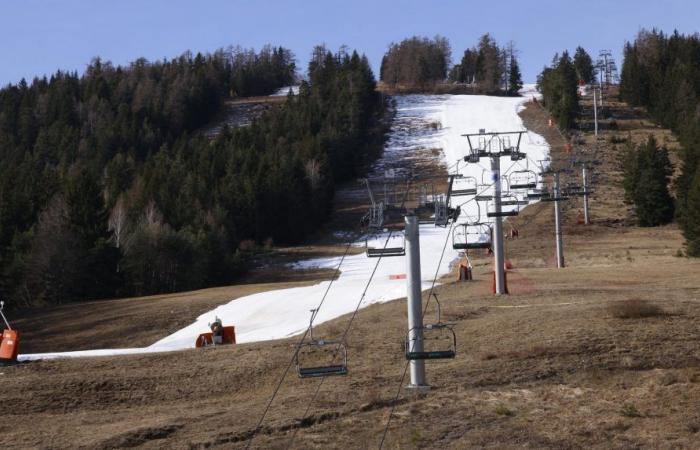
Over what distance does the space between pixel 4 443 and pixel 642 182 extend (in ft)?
207

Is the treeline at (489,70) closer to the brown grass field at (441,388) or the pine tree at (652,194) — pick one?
the pine tree at (652,194)

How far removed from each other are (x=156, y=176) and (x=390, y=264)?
88.4 feet

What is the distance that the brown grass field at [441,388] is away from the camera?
18.1m

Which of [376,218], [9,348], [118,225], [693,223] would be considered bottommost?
[118,225]

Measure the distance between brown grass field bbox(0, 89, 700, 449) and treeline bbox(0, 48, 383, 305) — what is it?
29.3 m

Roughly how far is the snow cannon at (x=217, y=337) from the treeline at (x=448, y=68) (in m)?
135

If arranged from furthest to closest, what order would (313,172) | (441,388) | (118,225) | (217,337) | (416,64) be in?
1. (416,64)
2. (313,172)
3. (118,225)
4. (217,337)
5. (441,388)

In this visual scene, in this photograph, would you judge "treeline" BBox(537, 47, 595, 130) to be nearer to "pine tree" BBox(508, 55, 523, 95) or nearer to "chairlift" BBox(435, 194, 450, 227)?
"pine tree" BBox(508, 55, 523, 95)

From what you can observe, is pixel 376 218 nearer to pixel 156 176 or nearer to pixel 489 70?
pixel 156 176

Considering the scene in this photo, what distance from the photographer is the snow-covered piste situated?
3547 centimetres

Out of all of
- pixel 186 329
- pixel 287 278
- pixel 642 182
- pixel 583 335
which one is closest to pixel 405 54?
pixel 642 182

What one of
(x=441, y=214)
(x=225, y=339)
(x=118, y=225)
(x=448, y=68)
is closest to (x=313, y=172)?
(x=118, y=225)

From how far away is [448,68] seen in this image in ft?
636

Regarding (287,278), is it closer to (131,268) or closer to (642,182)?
(131,268)
